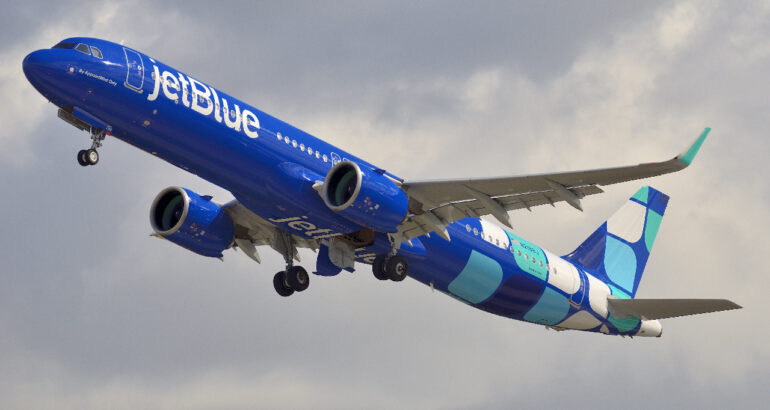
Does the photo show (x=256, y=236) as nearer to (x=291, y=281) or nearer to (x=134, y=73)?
(x=291, y=281)

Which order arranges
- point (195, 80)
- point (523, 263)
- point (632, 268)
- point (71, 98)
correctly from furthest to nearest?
point (632, 268) < point (523, 263) < point (195, 80) < point (71, 98)

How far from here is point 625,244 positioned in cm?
5306

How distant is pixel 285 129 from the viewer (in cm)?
3788

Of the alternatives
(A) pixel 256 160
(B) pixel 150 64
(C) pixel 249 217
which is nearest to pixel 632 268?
(C) pixel 249 217

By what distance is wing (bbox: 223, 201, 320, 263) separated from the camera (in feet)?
140

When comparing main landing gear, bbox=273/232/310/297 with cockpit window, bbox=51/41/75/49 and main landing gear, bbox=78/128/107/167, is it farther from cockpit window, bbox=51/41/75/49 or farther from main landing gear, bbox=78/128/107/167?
cockpit window, bbox=51/41/75/49

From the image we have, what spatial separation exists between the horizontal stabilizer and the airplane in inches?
2.6

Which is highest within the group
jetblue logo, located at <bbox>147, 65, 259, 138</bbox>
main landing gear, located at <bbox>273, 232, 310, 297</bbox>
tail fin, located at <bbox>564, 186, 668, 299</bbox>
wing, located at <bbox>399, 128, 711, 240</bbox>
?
tail fin, located at <bbox>564, 186, 668, 299</bbox>

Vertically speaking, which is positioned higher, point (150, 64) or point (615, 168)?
point (150, 64)

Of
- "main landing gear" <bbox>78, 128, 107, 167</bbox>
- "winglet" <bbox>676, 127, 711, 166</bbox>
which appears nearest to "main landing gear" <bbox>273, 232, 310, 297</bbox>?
"main landing gear" <bbox>78, 128, 107, 167</bbox>

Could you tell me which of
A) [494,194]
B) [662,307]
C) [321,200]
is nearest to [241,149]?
[321,200]

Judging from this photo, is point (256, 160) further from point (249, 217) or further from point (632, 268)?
point (632, 268)

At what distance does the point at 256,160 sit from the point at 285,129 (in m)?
1.83

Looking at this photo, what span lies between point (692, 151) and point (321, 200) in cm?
1200
